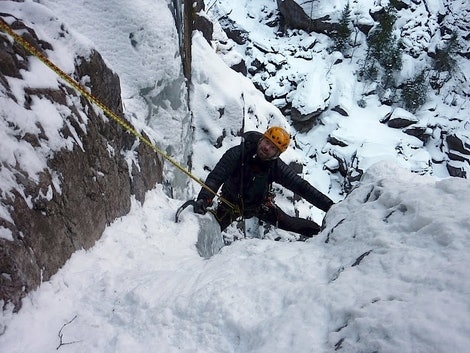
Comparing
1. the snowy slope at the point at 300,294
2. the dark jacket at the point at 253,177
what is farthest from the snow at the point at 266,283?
the dark jacket at the point at 253,177

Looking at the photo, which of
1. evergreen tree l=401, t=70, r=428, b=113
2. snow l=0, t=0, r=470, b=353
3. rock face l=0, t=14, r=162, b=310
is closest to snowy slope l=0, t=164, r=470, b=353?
snow l=0, t=0, r=470, b=353

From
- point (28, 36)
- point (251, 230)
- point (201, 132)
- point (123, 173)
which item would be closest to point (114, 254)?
point (123, 173)

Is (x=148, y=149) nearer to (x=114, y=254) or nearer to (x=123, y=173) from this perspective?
(x=123, y=173)

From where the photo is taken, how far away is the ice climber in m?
4.33

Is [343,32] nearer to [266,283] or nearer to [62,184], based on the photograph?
[62,184]

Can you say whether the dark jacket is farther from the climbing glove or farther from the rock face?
the rock face

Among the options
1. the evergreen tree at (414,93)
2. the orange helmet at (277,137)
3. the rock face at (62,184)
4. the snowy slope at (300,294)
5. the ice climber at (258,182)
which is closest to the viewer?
the snowy slope at (300,294)

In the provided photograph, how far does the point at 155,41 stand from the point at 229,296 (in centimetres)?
508

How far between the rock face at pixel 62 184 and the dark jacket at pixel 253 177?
41.5 inches

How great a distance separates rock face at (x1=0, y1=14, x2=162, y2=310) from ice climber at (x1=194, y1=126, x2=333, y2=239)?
1.13m

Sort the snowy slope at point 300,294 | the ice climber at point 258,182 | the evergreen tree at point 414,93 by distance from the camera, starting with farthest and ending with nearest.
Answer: the evergreen tree at point 414,93 < the ice climber at point 258,182 < the snowy slope at point 300,294

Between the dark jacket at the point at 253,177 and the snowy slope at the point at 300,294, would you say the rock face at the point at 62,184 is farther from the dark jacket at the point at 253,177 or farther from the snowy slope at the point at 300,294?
the dark jacket at the point at 253,177

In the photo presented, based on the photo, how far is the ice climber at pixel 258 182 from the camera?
14.2ft

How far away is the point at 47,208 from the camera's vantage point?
2354 mm
